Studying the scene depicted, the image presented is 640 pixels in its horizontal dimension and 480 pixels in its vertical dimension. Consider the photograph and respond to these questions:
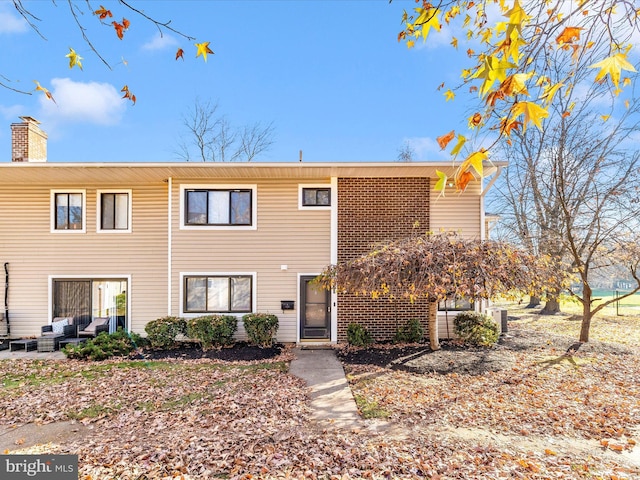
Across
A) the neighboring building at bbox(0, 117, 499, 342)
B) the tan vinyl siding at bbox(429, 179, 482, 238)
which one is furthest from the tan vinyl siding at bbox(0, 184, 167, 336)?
the tan vinyl siding at bbox(429, 179, 482, 238)

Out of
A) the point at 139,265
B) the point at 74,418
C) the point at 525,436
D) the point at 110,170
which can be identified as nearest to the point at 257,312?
the point at 139,265

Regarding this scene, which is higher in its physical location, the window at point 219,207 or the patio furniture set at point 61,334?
the window at point 219,207

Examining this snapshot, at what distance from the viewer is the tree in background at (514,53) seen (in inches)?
66.4

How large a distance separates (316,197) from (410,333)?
456 cm

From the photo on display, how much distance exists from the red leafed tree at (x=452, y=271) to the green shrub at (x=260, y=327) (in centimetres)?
279

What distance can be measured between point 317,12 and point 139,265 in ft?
26.5

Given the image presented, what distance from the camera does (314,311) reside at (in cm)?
942

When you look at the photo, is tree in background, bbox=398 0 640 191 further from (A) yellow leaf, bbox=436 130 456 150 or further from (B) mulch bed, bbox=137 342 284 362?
(B) mulch bed, bbox=137 342 284 362

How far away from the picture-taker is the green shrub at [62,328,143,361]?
25.9 feet

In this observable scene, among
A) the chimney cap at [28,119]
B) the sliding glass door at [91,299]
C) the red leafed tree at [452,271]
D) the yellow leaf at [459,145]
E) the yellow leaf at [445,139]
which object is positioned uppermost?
the chimney cap at [28,119]

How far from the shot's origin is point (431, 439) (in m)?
4.04

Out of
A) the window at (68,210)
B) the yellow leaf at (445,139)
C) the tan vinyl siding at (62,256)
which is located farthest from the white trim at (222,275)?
the yellow leaf at (445,139)

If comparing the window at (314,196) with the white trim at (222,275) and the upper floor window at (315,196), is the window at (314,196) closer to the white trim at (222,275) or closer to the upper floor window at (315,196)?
the upper floor window at (315,196)

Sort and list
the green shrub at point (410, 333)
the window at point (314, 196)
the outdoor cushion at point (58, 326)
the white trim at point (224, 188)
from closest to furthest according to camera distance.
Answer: the green shrub at point (410, 333), the outdoor cushion at point (58, 326), the white trim at point (224, 188), the window at point (314, 196)
